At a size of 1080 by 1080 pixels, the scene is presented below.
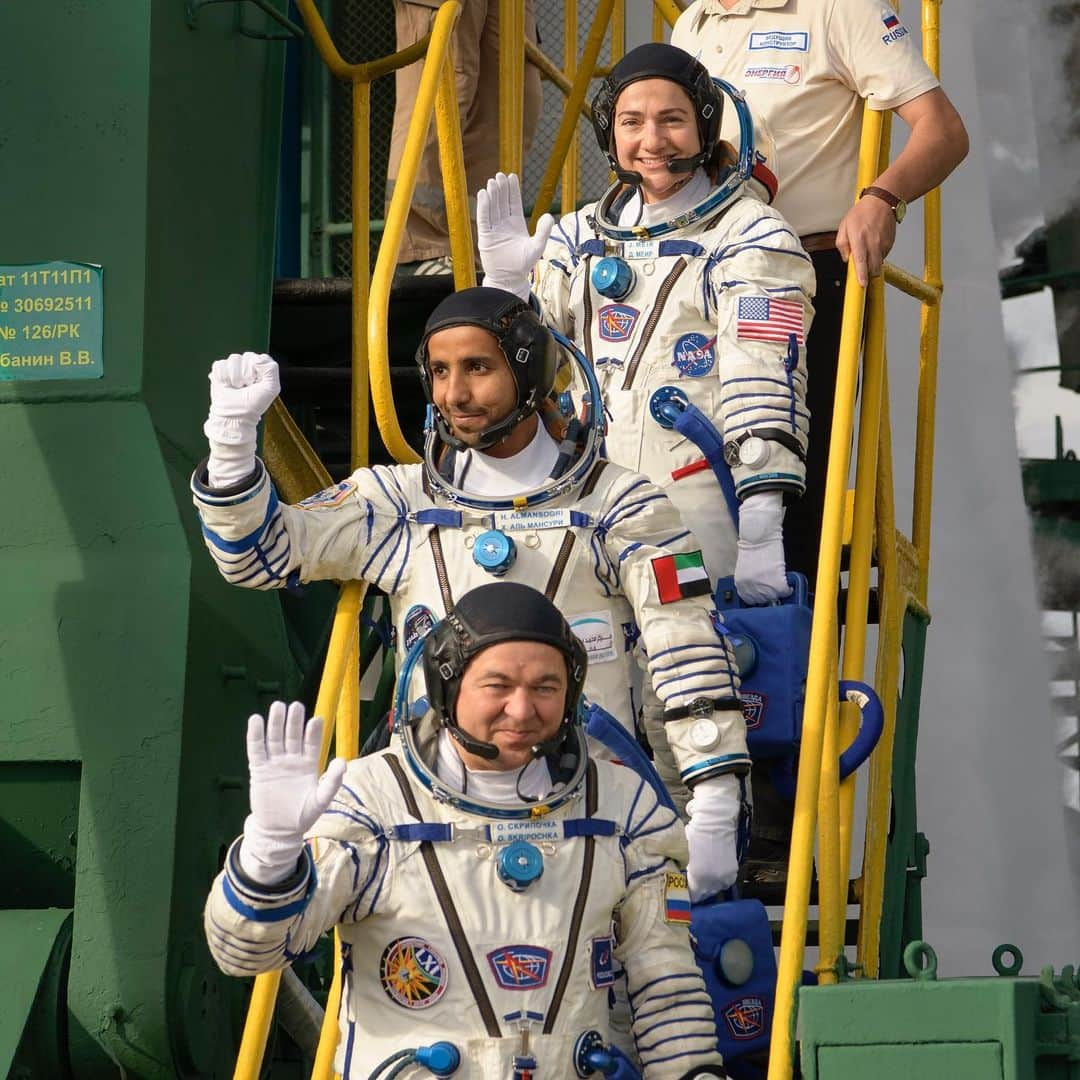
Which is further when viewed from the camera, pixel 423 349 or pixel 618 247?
pixel 618 247

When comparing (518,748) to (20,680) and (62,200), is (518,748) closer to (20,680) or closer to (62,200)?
(20,680)

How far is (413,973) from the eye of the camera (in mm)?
3693

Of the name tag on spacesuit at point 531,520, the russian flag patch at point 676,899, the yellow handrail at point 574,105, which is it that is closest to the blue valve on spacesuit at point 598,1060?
the russian flag patch at point 676,899

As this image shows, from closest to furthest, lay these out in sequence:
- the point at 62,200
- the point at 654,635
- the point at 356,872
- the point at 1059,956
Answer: the point at 356,872 < the point at 654,635 < the point at 62,200 < the point at 1059,956

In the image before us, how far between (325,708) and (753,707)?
94cm

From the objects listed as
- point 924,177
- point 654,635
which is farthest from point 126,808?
point 924,177

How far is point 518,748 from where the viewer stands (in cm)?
371

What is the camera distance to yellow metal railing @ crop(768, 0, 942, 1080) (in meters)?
4.19

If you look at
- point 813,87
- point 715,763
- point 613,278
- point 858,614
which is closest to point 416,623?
point 715,763

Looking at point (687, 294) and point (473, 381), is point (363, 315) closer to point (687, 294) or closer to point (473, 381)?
point (687, 294)

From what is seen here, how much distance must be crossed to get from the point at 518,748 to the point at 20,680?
1.80m

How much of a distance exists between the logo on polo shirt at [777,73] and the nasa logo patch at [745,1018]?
2.36m

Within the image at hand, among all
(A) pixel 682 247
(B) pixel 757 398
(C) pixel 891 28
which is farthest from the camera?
(C) pixel 891 28

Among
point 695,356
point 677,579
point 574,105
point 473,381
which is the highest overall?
point 574,105
